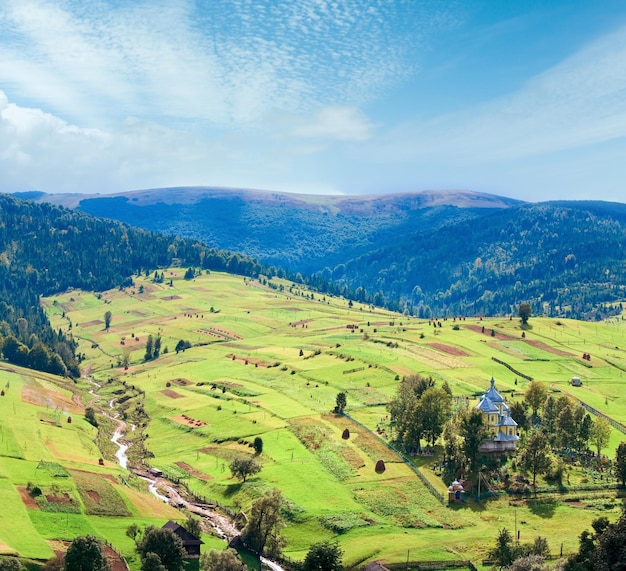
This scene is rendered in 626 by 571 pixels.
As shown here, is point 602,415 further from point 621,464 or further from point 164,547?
point 164,547

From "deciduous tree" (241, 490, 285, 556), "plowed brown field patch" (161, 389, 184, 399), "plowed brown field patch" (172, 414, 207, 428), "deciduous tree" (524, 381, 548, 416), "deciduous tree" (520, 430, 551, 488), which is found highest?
"deciduous tree" (524, 381, 548, 416)

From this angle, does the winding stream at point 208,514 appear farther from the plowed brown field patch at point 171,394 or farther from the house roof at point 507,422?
the house roof at point 507,422

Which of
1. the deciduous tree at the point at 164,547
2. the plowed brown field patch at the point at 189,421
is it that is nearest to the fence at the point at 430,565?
the deciduous tree at the point at 164,547

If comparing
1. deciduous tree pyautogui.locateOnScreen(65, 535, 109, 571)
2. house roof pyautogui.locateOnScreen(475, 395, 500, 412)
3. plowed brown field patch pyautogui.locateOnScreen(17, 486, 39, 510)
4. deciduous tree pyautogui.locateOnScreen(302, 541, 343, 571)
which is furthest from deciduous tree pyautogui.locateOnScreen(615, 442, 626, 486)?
plowed brown field patch pyautogui.locateOnScreen(17, 486, 39, 510)

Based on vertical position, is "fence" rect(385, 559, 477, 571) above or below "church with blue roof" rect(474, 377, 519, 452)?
below

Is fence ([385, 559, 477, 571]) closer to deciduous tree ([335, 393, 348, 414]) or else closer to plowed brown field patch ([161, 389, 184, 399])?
deciduous tree ([335, 393, 348, 414])

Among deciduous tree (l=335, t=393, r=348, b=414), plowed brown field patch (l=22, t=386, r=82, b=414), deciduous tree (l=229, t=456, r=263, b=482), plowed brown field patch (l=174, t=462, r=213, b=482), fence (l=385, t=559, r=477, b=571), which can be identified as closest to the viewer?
fence (l=385, t=559, r=477, b=571)

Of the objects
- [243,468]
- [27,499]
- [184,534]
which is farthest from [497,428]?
[27,499]

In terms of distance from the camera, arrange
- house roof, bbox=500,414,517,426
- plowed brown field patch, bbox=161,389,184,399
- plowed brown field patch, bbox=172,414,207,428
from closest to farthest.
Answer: house roof, bbox=500,414,517,426, plowed brown field patch, bbox=172,414,207,428, plowed brown field patch, bbox=161,389,184,399
